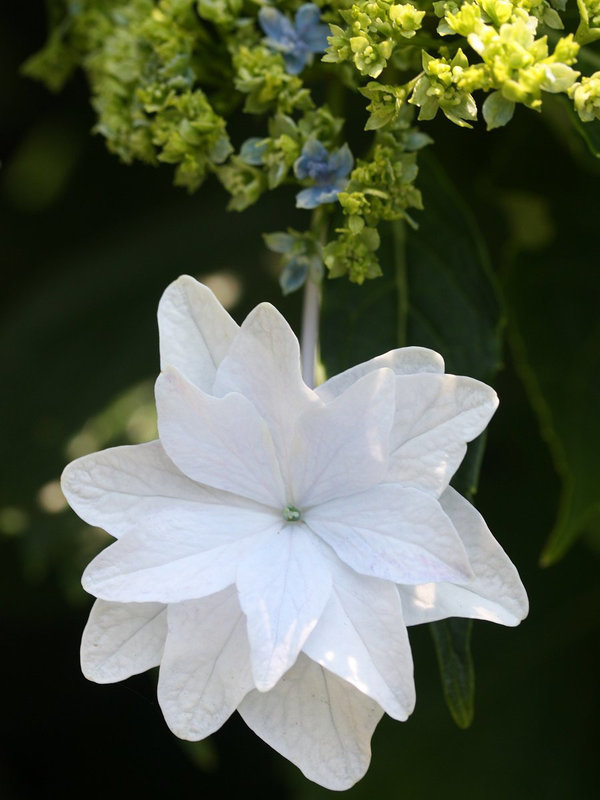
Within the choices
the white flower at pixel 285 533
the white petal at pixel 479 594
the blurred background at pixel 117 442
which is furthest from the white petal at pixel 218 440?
the blurred background at pixel 117 442

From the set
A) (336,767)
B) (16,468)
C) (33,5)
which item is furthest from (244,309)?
(336,767)

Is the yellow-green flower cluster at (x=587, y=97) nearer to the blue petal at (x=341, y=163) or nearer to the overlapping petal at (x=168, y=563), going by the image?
the blue petal at (x=341, y=163)

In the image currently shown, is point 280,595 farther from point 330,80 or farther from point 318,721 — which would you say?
point 330,80

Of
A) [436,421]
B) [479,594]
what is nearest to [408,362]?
[436,421]

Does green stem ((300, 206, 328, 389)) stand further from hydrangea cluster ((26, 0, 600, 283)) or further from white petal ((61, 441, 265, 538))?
white petal ((61, 441, 265, 538))

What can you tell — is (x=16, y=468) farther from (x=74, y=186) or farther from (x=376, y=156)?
(x=376, y=156)

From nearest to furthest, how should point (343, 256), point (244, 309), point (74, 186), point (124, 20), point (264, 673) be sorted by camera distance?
point (264, 673)
point (343, 256)
point (124, 20)
point (244, 309)
point (74, 186)

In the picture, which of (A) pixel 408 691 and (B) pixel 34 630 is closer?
(A) pixel 408 691
